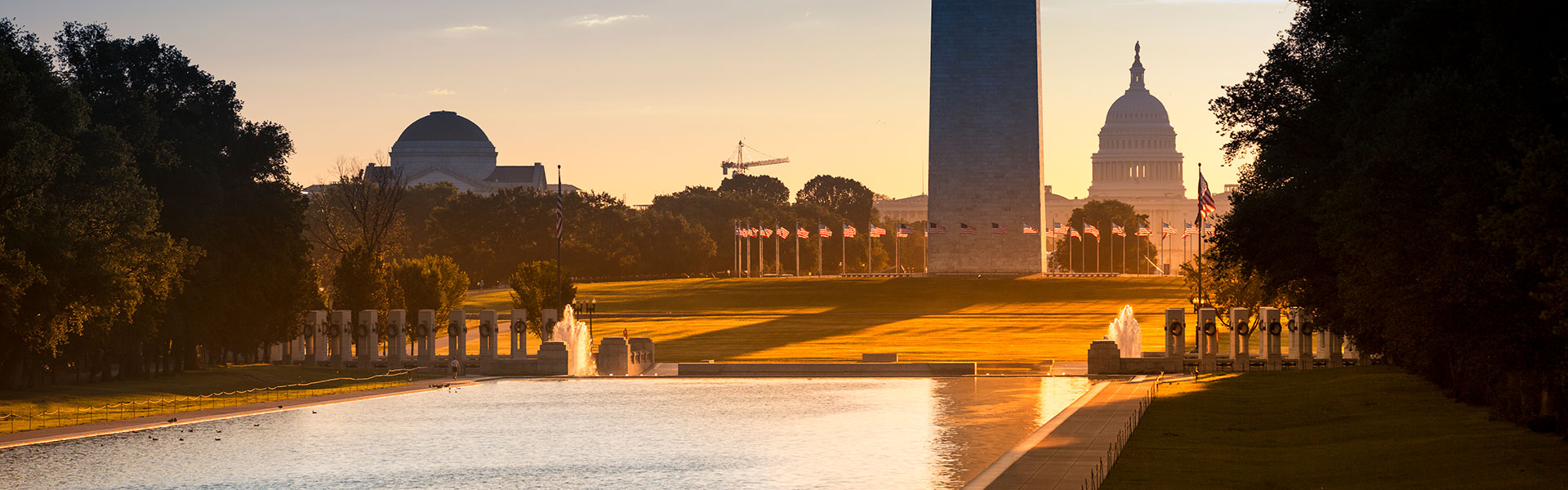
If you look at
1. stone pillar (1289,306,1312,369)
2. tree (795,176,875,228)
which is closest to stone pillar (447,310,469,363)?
stone pillar (1289,306,1312,369)

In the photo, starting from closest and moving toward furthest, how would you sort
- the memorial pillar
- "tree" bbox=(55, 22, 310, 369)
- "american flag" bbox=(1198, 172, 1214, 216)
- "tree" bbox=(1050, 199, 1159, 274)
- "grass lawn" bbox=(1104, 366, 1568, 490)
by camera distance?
1. "grass lawn" bbox=(1104, 366, 1568, 490)
2. "tree" bbox=(55, 22, 310, 369)
3. the memorial pillar
4. "american flag" bbox=(1198, 172, 1214, 216)
5. "tree" bbox=(1050, 199, 1159, 274)

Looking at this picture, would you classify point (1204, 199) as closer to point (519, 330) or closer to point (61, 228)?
point (519, 330)

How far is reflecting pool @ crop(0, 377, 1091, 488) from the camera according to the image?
2325 cm

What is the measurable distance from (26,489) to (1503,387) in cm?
2444

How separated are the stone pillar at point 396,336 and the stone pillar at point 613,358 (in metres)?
7.91

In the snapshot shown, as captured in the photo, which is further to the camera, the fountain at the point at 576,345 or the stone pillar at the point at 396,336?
the stone pillar at the point at 396,336

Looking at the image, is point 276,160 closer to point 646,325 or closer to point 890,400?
point 890,400

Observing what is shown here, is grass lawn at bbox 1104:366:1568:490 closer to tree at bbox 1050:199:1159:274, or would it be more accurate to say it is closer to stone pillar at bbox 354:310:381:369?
stone pillar at bbox 354:310:381:369

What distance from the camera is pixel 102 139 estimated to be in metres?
39.8

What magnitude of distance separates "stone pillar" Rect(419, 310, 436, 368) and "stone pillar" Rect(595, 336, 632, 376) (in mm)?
5861

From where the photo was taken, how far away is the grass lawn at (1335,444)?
69.3 feet

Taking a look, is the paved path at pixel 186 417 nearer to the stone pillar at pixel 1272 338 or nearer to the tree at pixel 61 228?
the tree at pixel 61 228

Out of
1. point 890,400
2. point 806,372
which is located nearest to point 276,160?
point 806,372

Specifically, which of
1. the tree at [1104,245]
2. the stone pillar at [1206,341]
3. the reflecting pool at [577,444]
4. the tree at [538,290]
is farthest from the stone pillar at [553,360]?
the tree at [1104,245]
